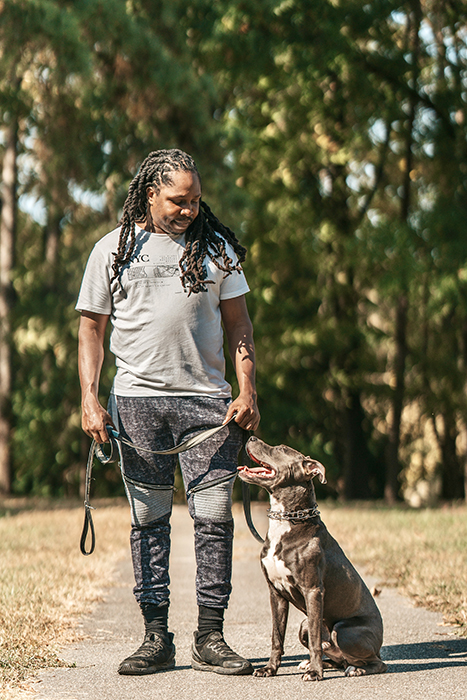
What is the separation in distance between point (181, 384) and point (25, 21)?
10284mm

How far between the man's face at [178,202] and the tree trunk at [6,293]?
1515cm

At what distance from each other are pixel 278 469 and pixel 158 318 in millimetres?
930

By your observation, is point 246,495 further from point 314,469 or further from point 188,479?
point 314,469

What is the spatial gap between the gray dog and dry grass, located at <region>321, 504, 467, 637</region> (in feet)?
3.90

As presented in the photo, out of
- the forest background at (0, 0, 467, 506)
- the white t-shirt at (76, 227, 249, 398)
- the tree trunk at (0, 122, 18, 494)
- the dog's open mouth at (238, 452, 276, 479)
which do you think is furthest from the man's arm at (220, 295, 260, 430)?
the tree trunk at (0, 122, 18, 494)

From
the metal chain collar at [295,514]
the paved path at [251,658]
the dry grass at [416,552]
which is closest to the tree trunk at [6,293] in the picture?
the dry grass at [416,552]

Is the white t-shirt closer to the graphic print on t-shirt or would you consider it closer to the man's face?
the graphic print on t-shirt

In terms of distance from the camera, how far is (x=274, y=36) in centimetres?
1642

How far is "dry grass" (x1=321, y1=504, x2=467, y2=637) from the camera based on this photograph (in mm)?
6191

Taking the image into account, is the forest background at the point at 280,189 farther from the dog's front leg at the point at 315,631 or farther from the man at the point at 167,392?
the dog's front leg at the point at 315,631

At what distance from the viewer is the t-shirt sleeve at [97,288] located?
446 centimetres

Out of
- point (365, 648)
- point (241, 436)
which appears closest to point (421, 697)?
point (365, 648)

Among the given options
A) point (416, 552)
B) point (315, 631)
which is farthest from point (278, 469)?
point (416, 552)

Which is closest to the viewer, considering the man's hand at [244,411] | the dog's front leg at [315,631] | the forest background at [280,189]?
the dog's front leg at [315,631]
